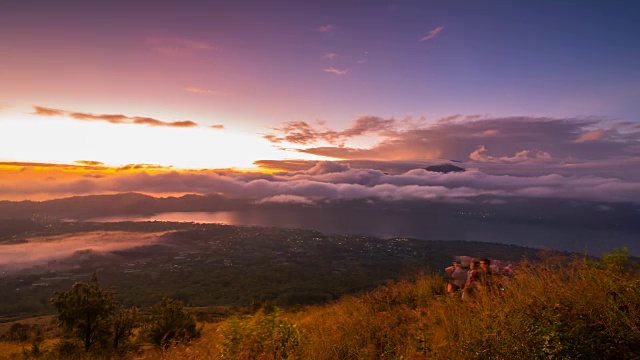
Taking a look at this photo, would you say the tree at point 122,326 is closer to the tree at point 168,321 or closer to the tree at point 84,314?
the tree at point 84,314

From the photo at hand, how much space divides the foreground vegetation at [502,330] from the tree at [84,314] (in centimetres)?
1194

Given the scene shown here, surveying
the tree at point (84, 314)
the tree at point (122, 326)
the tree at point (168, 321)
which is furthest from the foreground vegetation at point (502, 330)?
the tree at point (122, 326)

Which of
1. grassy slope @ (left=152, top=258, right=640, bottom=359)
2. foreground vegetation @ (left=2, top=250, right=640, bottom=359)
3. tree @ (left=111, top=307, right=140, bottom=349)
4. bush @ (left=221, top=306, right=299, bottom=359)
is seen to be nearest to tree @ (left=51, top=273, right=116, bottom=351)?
tree @ (left=111, top=307, right=140, bottom=349)

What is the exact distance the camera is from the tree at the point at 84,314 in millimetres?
17375

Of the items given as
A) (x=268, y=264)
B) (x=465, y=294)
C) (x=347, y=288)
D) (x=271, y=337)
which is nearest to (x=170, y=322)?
(x=271, y=337)

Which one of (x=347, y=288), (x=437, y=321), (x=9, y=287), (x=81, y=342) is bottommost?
(x=9, y=287)

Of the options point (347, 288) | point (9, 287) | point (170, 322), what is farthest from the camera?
point (9, 287)

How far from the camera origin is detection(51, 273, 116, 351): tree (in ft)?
57.0

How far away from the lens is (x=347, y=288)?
127312 millimetres

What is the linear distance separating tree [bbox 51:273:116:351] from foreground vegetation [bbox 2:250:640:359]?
39.2ft

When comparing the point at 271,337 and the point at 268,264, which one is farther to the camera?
the point at 268,264

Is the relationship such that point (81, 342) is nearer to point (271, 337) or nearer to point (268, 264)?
point (271, 337)

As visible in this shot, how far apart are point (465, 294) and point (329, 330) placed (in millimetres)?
4341

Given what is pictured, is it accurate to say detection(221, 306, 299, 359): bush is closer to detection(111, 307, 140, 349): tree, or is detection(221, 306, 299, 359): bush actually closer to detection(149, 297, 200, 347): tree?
detection(149, 297, 200, 347): tree
